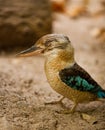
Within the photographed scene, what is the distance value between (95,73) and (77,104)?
135 cm

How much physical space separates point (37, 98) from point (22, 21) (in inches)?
85.0

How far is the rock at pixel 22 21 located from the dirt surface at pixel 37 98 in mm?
262

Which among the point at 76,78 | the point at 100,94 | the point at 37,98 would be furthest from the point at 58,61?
the point at 37,98

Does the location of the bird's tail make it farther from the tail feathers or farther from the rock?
the rock

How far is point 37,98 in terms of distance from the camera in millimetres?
4012

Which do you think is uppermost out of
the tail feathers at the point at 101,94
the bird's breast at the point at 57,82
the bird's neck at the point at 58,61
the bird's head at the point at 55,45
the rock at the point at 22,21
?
the rock at the point at 22,21

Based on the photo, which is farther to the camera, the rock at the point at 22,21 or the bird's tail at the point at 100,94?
the rock at the point at 22,21

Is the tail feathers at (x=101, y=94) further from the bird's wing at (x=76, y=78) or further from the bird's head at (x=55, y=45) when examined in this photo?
the bird's head at (x=55, y=45)

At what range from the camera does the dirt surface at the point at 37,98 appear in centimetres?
346

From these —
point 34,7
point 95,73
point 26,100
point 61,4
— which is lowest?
point 26,100

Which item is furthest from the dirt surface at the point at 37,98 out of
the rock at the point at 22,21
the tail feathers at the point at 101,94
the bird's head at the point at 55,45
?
the bird's head at the point at 55,45

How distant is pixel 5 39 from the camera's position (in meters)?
5.98

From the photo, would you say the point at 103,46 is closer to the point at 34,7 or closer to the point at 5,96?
the point at 34,7

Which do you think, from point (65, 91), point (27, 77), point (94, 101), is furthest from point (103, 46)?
point (65, 91)
